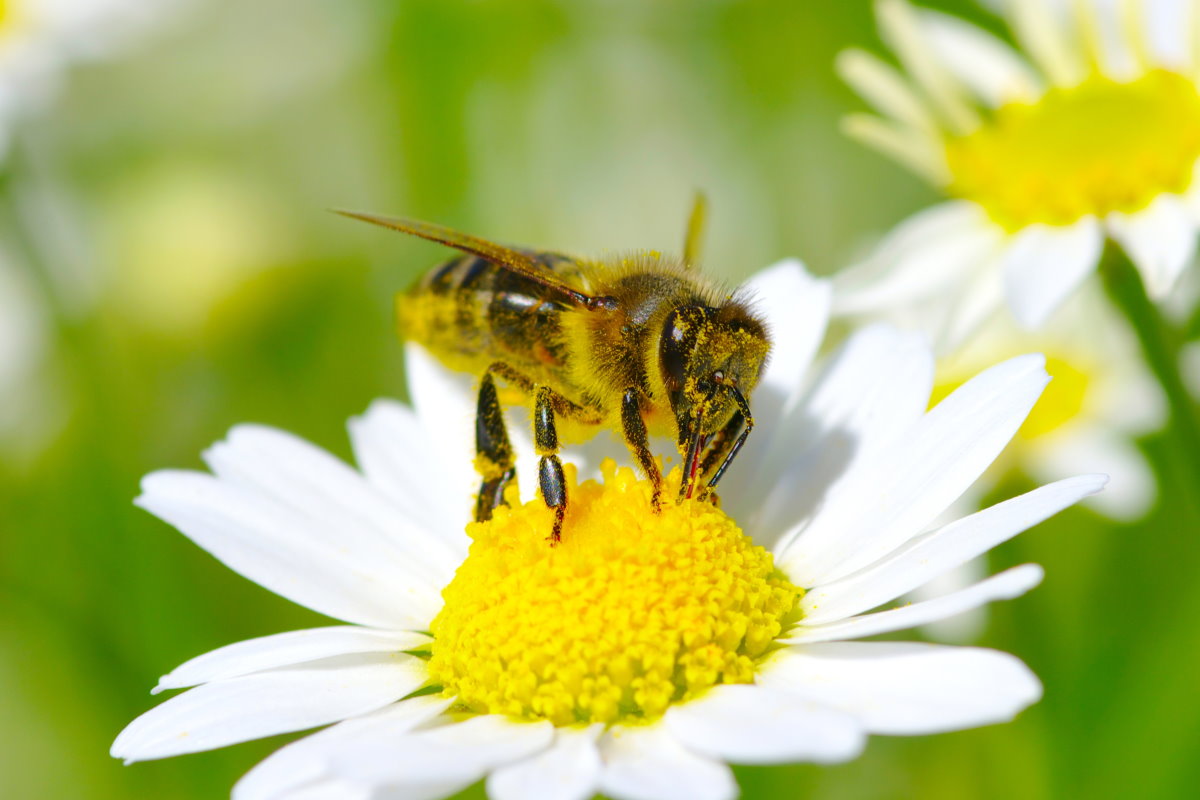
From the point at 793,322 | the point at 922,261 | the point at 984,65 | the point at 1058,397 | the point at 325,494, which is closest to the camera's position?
the point at 325,494

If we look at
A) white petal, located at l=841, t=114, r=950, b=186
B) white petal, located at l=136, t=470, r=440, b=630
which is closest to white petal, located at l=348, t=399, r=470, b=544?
white petal, located at l=136, t=470, r=440, b=630

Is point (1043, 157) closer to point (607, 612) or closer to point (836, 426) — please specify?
point (836, 426)

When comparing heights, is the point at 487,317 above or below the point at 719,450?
above

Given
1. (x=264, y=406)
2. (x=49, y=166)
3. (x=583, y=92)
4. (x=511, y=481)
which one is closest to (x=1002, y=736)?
(x=511, y=481)

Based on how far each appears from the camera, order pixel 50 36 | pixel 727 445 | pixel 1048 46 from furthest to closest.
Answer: pixel 50 36 < pixel 1048 46 < pixel 727 445

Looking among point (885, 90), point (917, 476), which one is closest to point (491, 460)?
point (917, 476)

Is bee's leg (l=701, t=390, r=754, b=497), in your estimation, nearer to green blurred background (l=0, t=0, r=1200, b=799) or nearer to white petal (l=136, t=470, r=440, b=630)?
white petal (l=136, t=470, r=440, b=630)

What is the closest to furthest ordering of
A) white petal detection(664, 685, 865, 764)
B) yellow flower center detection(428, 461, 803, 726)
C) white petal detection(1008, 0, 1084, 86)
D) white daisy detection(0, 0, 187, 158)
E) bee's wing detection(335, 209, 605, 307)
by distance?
white petal detection(664, 685, 865, 764) < yellow flower center detection(428, 461, 803, 726) < bee's wing detection(335, 209, 605, 307) < white petal detection(1008, 0, 1084, 86) < white daisy detection(0, 0, 187, 158)

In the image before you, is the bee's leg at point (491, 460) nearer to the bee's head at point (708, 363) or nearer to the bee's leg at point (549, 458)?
the bee's leg at point (549, 458)
